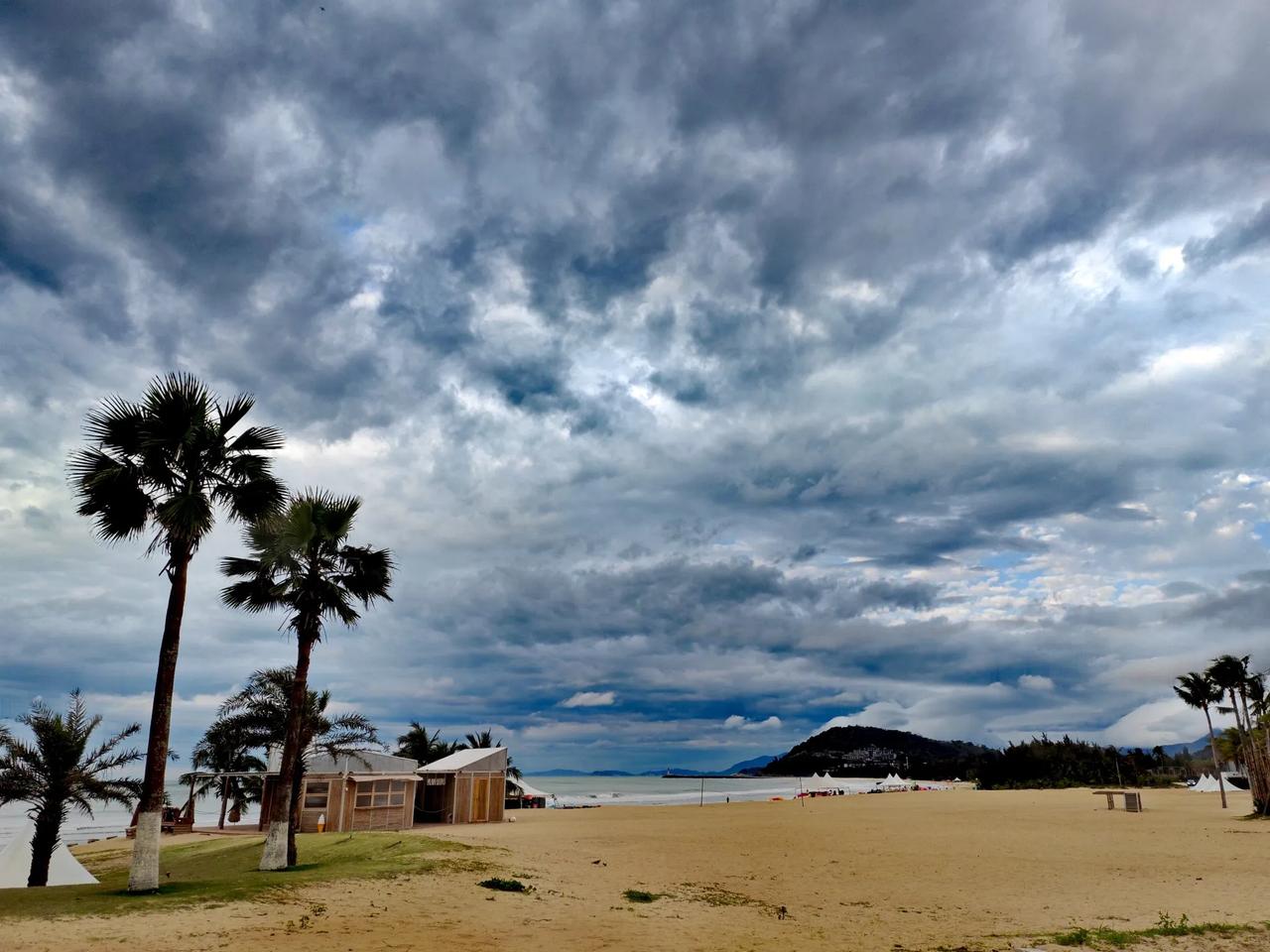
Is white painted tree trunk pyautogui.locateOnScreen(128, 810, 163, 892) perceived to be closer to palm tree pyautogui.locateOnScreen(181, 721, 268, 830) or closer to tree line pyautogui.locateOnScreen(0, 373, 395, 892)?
tree line pyautogui.locateOnScreen(0, 373, 395, 892)

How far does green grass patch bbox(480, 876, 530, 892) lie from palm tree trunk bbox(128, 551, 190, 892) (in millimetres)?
6327

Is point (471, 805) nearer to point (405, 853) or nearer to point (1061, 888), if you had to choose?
point (405, 853)

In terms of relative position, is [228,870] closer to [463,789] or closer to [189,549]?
[189,549]

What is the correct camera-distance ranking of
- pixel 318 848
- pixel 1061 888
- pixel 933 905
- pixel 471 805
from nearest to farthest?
pixel 933 905, pixel 1061 888, pixel 318 848, pixel 471 805

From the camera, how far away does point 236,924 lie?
498 inches

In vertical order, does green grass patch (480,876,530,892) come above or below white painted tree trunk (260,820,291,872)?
below

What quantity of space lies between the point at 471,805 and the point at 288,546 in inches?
1010

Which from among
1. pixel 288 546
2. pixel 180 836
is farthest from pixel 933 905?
pixel 180 836

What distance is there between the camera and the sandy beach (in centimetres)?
1251

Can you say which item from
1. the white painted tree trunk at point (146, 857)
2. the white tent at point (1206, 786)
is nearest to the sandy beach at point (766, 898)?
the white painted tree trunk at point (146, 857)

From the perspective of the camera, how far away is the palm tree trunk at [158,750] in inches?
600

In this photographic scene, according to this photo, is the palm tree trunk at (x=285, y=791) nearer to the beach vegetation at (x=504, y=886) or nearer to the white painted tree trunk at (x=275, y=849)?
the white painted tree trunk at (x=275, y=849)

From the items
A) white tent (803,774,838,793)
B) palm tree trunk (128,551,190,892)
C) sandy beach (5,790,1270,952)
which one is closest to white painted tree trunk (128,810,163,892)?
palm tree trunk (128,551,190,892)

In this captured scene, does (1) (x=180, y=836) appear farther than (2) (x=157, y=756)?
Yes
